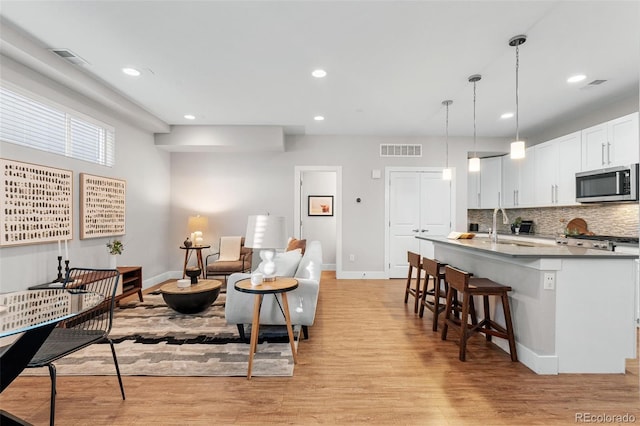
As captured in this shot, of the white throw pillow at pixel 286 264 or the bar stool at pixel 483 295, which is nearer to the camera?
the bar stool at pixel 483 295

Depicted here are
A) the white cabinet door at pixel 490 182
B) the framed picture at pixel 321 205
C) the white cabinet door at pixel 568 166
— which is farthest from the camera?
the framed picture at pixel 321 205

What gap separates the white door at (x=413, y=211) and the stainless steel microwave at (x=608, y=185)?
206 centimetres

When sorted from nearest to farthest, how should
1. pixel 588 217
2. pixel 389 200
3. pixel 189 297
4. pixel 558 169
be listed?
pixel 189 297
pixel 588 217
pixel 558 169
pixel 389 200

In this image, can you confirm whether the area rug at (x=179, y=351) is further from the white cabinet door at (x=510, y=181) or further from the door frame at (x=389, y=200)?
the white cabinet door at (x=510, y=181)

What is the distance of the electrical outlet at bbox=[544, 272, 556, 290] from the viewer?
2312 mm

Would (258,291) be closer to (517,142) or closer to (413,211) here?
(517,142)

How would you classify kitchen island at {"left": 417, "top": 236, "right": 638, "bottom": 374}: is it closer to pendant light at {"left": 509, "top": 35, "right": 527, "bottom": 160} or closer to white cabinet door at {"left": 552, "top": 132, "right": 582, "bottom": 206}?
pendant light at {"left": 509, "top": 35, "right": 527, "bottom": 160}

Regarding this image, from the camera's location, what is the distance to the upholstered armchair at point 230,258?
4824 mm

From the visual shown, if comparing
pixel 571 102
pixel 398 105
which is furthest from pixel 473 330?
pixel 571 102

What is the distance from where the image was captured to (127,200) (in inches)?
181

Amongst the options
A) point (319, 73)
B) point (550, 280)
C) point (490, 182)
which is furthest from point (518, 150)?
point (490, 182)

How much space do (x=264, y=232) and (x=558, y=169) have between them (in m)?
4.76

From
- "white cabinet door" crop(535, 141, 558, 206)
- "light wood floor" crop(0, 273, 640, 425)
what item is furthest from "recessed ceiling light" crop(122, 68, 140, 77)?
"white cabinet door" crop(535, 141, 558, 206)

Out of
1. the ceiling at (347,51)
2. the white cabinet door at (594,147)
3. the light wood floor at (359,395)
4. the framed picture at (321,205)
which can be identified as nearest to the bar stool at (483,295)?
the light wood floor at (359,395)
